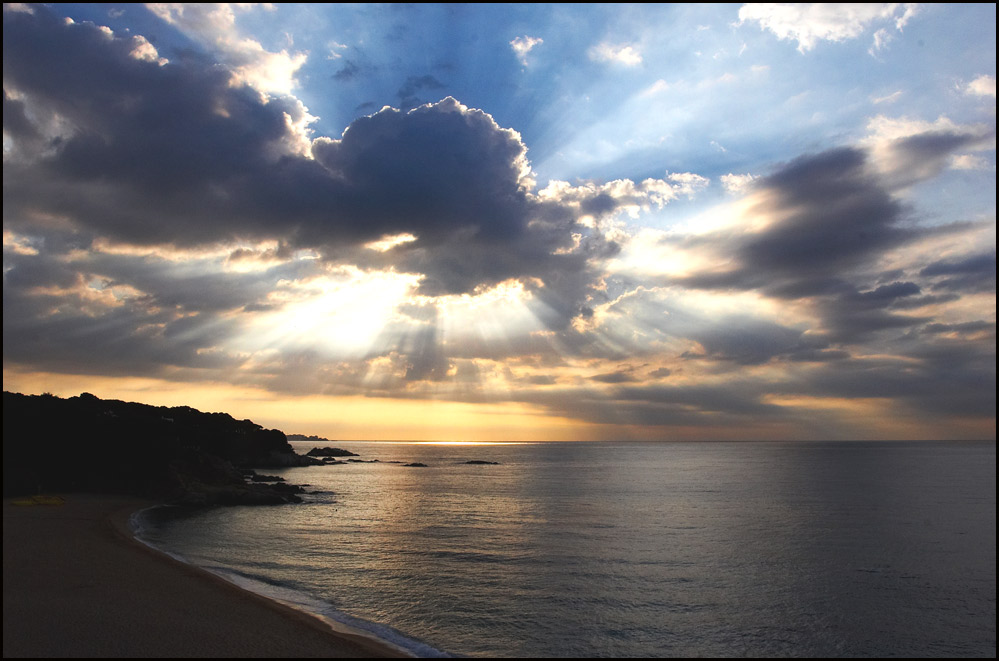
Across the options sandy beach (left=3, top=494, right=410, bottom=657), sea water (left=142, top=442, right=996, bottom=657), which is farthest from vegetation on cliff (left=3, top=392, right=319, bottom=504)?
sandy beach (left=3, top=494, right=410, bottom=657)

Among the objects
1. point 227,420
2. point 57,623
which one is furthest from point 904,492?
point 227,420

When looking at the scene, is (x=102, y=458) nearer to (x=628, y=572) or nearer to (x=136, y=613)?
(x=136, y=613)

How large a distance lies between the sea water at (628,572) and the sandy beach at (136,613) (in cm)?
301

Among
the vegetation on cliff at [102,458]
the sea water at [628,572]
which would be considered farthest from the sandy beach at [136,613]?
the vegetation on cliff at [102,458]

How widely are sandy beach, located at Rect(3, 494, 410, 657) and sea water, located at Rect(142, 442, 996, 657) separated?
3011 mm

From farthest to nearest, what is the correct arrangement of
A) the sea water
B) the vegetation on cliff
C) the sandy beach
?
the vegetation on cliff
the sea water
the sandy beach

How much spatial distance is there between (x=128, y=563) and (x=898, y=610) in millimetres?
29708

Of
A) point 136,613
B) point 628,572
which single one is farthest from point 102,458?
point 628,572

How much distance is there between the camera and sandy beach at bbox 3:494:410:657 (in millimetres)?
13125

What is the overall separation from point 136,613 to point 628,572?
19905mm

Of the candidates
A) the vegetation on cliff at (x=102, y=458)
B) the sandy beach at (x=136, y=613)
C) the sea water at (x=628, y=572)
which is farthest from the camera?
the vegetation on cliff at (x=102, y=458)

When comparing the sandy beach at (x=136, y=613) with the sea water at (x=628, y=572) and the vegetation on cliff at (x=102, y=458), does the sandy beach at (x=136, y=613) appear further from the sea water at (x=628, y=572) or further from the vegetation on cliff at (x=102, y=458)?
the vegetation on cliff at (x=102, y=458)

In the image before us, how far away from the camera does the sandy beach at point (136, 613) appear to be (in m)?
13.1

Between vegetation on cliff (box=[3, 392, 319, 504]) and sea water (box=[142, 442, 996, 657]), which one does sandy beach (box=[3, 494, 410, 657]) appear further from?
vegetation on cliff (box=[3, 392, 319, 504])
